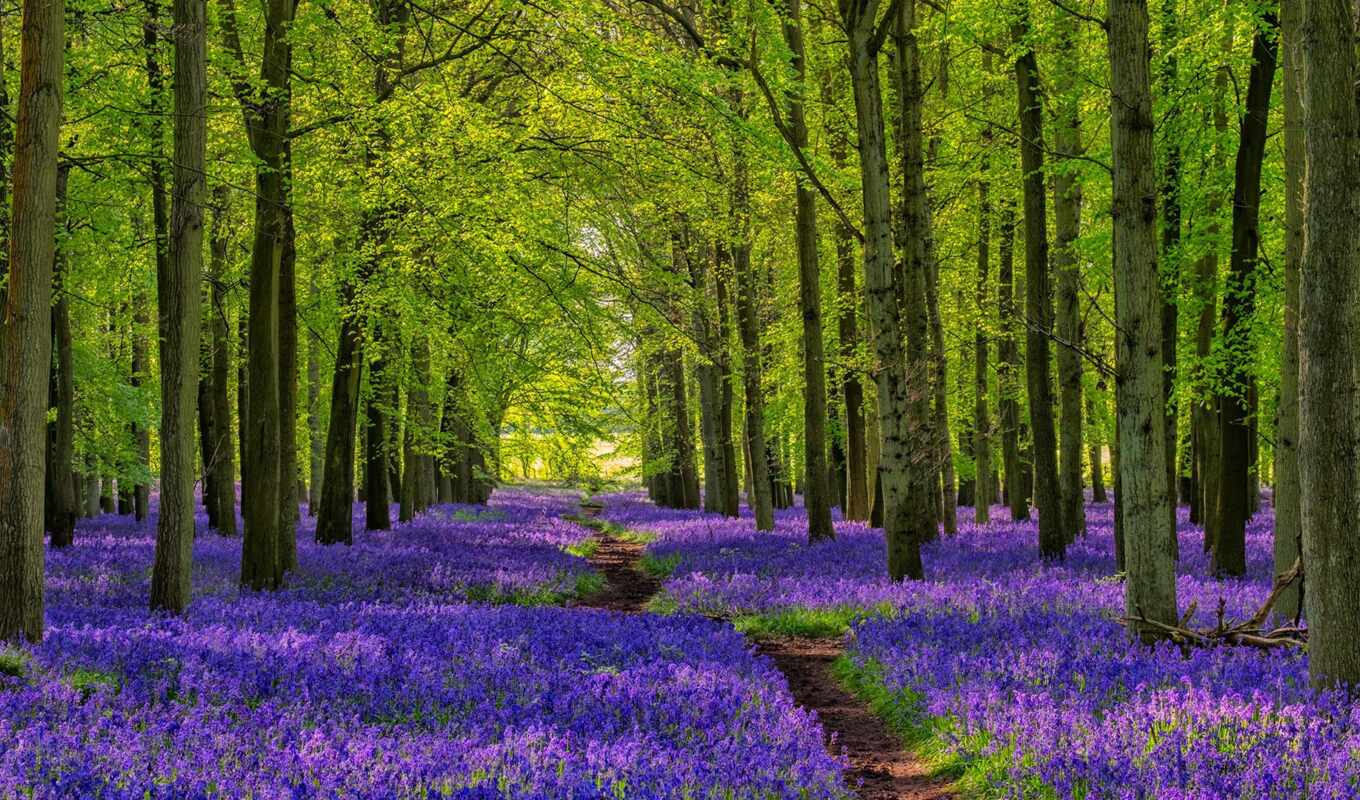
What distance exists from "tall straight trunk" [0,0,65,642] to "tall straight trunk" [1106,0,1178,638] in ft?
27.6

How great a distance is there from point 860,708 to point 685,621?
9.30 ft

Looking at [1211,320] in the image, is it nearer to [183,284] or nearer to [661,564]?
[661,564]

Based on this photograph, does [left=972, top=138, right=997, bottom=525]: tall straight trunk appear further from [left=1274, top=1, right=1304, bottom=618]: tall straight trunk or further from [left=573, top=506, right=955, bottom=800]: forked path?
[left=1274, top=1, right=1304, bottom=618]: tall straight trunk

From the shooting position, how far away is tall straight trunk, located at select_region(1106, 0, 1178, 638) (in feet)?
26.6

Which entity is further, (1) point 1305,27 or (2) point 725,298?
(2) point 725,298

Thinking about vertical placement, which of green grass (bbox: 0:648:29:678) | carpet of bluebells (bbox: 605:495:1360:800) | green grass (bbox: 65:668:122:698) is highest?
green grass (bbox: 0:648:29:678)

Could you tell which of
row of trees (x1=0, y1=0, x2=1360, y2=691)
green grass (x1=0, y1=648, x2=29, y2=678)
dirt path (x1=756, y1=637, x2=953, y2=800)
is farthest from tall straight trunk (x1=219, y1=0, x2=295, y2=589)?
dirt path (x1=756, y1=637, x2=953, y2=800)

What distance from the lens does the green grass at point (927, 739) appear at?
589cm

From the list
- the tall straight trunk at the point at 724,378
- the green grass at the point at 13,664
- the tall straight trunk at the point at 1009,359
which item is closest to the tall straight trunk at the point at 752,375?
the tall straight trunk at the point at 724,378

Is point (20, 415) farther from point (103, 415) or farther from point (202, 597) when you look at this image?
point (103, 415)

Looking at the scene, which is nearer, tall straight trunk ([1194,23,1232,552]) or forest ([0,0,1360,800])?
forest ([0,0,1360,800])

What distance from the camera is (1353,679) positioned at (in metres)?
6.20

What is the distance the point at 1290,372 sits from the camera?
28.3 feet

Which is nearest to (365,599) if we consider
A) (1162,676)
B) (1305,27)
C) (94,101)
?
(94,101)
